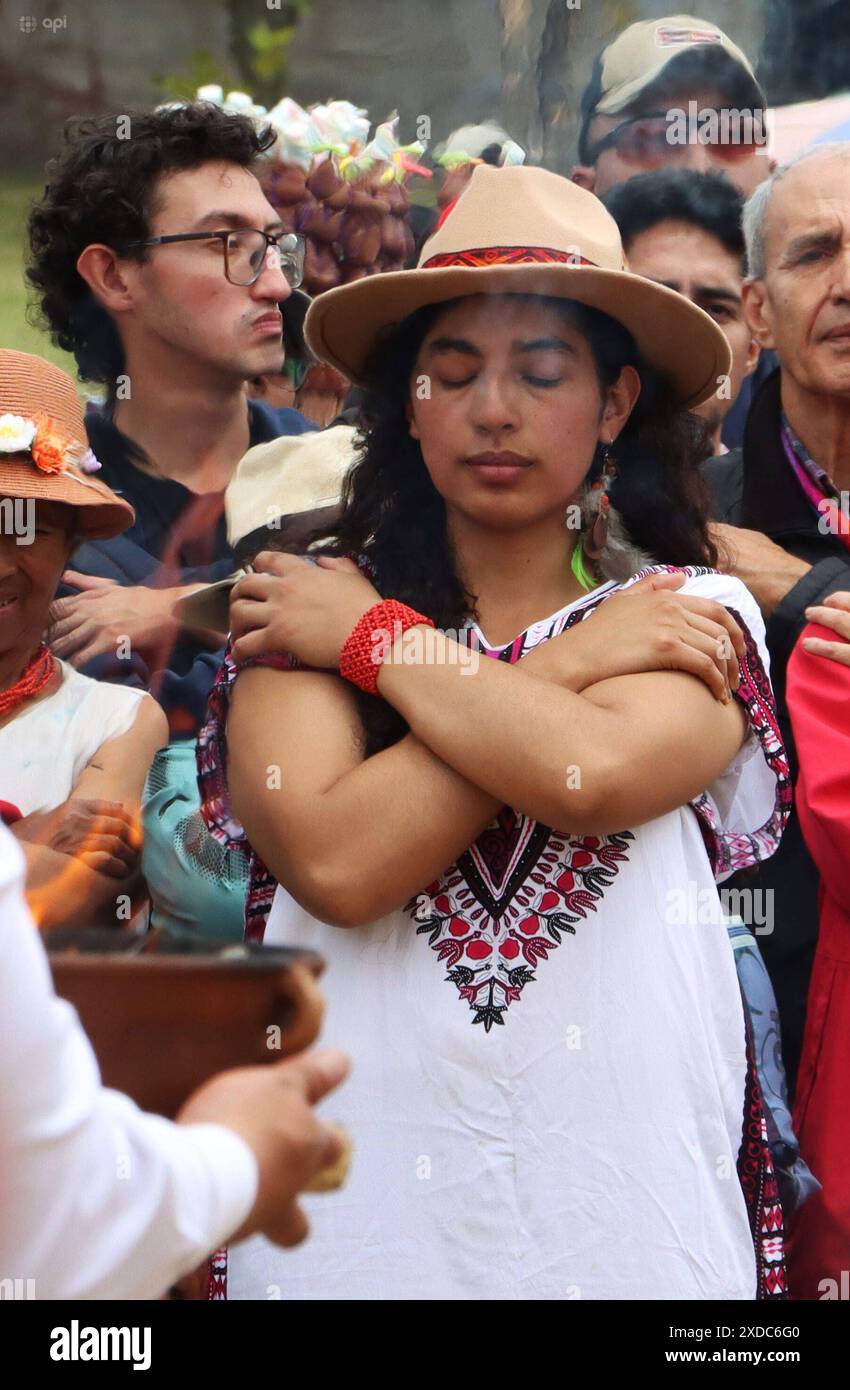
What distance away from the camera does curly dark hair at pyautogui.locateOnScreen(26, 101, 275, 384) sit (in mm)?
3324

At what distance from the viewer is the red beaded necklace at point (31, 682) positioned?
285cm

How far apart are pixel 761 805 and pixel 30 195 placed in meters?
2.31

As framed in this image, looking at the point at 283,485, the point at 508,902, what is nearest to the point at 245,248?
the point at 283,485

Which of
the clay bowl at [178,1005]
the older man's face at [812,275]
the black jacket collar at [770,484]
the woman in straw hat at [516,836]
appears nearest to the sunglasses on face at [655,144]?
the older man's face at [812,275]

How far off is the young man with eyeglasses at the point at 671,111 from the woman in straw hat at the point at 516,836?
1.35m

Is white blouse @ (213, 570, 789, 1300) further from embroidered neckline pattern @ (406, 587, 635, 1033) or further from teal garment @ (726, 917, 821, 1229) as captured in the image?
teal garment @ (726, 917, 821, 1229)

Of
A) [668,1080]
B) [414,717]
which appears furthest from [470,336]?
[668,1080]

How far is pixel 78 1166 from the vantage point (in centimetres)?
127

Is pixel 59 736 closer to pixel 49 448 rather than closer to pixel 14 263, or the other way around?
pixel 49 448

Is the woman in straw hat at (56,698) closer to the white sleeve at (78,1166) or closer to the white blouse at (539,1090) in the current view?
the white blouse at (539,1090)

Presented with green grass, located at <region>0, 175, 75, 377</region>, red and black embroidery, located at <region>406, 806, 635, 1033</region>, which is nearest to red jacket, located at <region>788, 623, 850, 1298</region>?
red and black embroidery, located at <region>406, 806, 635, 1033</region>

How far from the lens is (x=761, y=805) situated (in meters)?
2.42

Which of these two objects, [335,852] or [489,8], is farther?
[489,8]
